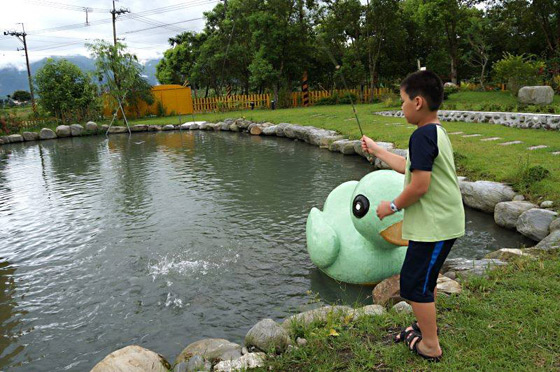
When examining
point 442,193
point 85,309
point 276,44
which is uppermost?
point 276,44

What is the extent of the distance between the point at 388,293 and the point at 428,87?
218 centimetres

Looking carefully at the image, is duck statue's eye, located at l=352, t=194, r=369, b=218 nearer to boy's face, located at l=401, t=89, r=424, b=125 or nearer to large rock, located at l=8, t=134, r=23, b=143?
boy's face, located at l=401, t=89, r=424, b=125

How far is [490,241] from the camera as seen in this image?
5742mm

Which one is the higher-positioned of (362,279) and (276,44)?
(276,44)

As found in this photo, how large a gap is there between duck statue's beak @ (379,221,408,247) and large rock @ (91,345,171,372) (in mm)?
2200

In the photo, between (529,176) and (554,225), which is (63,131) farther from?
(554,225)

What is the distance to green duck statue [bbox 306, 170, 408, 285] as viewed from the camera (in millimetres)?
4066

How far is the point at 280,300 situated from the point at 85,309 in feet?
6.97

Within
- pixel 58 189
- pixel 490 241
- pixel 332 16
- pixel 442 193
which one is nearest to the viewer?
pixel 442 193

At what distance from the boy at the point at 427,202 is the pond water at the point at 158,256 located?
1892 mm

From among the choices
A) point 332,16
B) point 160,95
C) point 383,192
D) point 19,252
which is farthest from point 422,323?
point 160,95

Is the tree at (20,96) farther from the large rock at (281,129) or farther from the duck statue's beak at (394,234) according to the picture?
the duck statue's beak at (394,234)

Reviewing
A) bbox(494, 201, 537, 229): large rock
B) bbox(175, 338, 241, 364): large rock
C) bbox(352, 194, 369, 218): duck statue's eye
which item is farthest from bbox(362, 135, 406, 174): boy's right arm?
bbox(494, 201, 537, 229): large rock

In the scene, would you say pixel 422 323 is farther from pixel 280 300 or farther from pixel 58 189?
pixel 58 189
